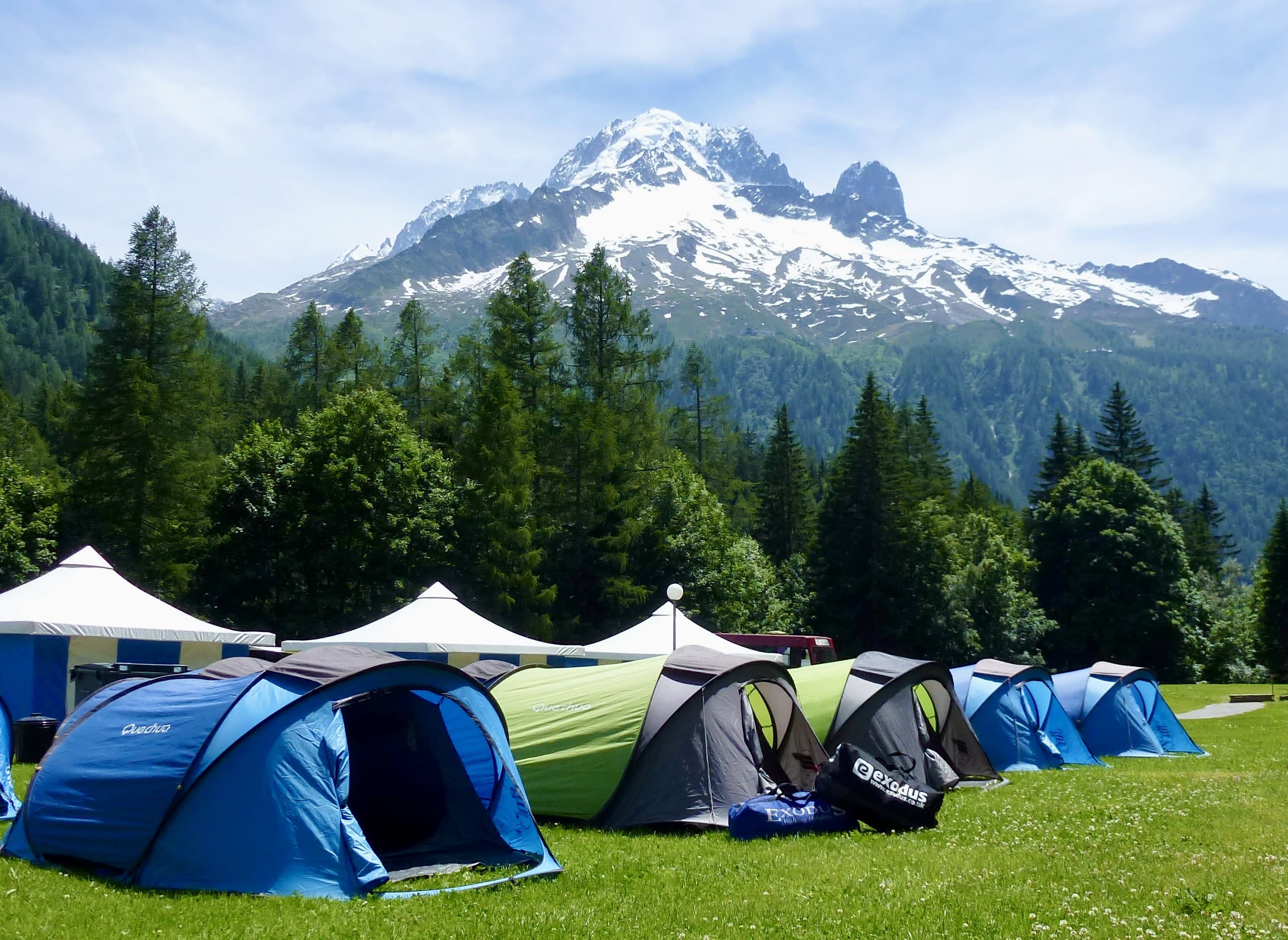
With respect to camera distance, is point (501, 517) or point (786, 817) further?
point (501, 517)

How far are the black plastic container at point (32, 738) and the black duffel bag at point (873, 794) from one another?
1105cm

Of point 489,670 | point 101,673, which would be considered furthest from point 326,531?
point 489,670

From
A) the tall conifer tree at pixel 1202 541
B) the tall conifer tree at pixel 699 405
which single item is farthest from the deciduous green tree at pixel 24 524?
the tall conifer tree at pixel 1202 541

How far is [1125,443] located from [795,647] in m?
42.4

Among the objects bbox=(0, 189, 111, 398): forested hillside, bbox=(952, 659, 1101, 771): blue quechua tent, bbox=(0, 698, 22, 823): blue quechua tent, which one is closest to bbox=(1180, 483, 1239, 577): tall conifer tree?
bbox=(952, 659, 1101, 771): blue quechua tent

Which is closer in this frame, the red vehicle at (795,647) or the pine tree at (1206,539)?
the red vehicle at (795,647)

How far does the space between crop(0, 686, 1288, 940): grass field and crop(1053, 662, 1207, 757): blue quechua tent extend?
10228 mm

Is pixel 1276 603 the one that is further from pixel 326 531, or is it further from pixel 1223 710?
pixel 326 531

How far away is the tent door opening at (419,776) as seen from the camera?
9477 millimetres

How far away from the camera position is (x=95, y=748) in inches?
343

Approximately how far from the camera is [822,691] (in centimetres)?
1409

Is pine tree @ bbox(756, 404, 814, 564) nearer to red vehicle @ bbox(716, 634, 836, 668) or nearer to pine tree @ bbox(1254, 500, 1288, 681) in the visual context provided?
pine tree @ bbox(1254, 500, 1288, 681)

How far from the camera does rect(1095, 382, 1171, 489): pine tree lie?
66.4m

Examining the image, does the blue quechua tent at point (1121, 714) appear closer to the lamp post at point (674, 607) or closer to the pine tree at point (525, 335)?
the lamp post at point (674, 607)
